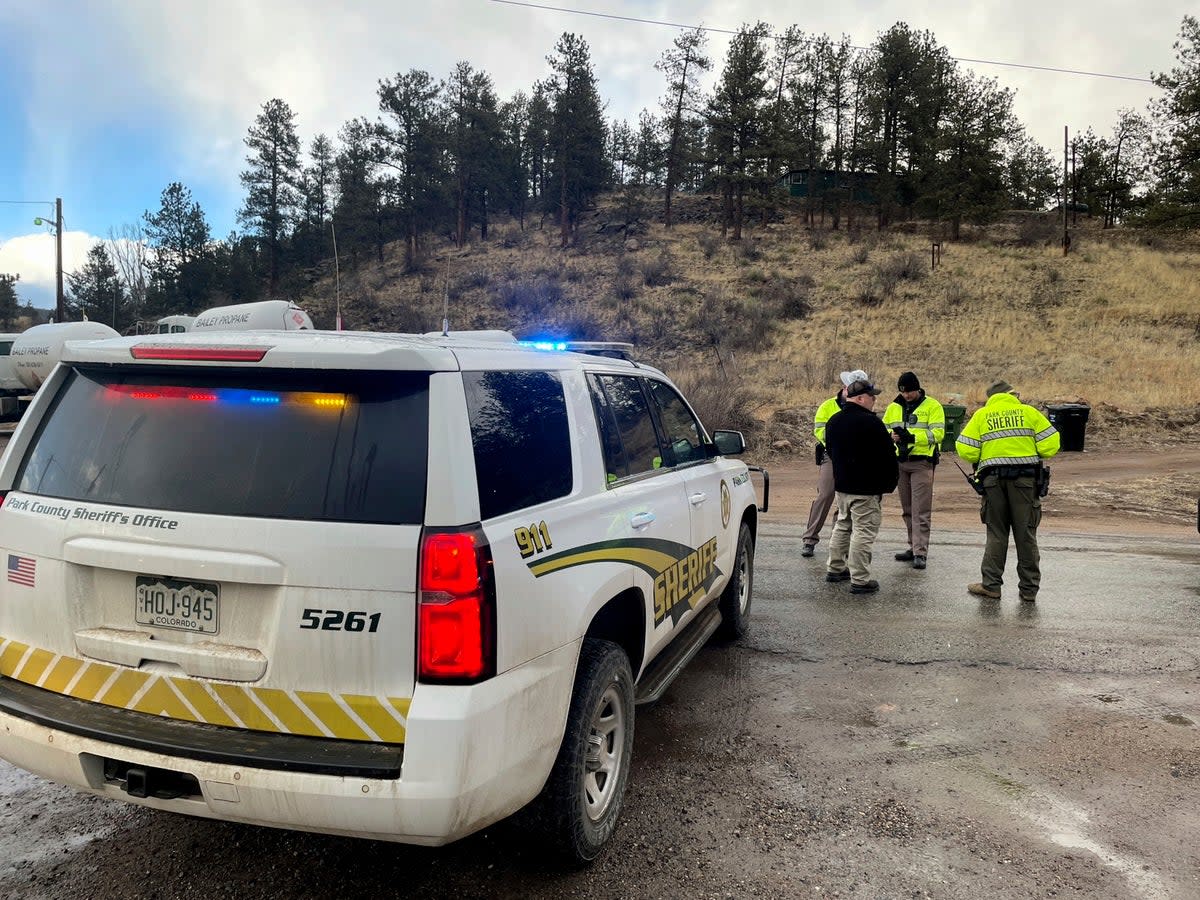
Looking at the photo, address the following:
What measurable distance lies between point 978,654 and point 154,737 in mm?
4960

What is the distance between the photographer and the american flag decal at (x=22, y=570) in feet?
8.68

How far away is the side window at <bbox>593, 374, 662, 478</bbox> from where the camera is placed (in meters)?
3.53

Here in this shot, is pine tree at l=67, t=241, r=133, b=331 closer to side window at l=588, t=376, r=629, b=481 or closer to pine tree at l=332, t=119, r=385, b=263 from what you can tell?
pine tree at l=332, t=119, r=385, b=263

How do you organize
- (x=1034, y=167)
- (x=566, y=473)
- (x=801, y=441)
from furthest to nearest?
(x=1034, y=167) → (x=801, y=441) → (x=566, y=473)

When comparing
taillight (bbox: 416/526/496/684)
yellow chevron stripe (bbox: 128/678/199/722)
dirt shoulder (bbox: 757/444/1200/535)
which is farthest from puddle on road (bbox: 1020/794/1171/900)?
dirt shoulder (bbox: 757/444/1200/535)

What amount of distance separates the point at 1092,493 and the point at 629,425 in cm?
1210

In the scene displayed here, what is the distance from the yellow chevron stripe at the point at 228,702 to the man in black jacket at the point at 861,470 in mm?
5494

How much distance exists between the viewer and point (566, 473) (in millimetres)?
3012

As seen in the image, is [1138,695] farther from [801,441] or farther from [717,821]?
[801,441]

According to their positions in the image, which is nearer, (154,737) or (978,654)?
(154,737)

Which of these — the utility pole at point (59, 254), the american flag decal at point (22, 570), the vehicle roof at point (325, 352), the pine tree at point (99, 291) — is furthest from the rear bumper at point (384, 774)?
the pine tree at point (99, 291)

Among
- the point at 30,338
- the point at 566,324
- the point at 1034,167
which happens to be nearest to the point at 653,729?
the point at 30,338

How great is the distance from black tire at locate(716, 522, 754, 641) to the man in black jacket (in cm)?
151

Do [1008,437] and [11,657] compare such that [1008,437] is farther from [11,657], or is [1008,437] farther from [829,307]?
[829,307]
